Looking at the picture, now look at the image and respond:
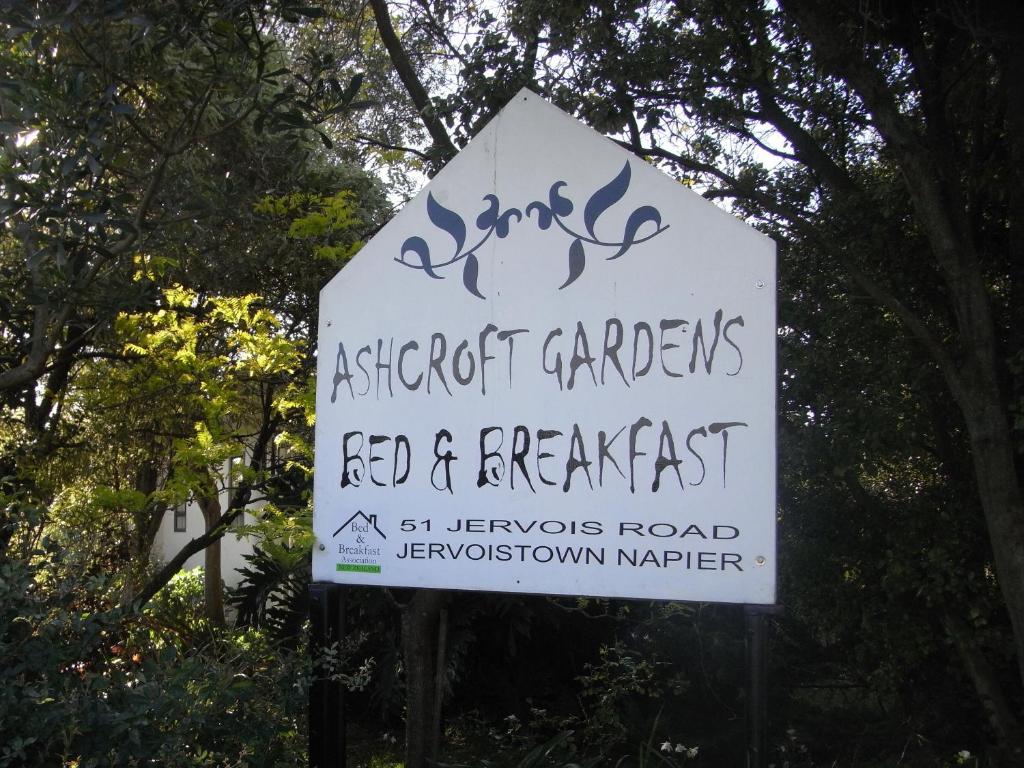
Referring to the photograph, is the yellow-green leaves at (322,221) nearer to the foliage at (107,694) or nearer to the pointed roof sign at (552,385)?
the pointed roof sign at (552,385)

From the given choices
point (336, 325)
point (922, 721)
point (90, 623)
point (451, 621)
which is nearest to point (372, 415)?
point (336, 325)

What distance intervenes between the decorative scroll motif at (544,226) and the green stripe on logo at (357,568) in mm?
981

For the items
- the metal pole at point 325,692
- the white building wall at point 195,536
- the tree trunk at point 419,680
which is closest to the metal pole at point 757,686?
the metal pole at point 325,692

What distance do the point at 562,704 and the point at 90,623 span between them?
4314 mm

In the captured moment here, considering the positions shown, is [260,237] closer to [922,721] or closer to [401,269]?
[401,269]

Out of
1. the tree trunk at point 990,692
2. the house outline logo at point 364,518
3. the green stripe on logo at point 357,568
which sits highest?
the house outline logo at point 364,518

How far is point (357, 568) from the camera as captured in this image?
10.4 ft

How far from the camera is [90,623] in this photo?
3.15m

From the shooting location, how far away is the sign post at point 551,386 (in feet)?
9.19

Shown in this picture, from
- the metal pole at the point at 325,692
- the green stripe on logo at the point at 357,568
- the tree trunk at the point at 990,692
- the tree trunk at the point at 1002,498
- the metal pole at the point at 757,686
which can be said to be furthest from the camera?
the tree trunk at the point at 990,692

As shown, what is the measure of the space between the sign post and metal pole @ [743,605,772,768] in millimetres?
80

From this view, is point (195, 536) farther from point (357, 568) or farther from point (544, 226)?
point (544, 226)

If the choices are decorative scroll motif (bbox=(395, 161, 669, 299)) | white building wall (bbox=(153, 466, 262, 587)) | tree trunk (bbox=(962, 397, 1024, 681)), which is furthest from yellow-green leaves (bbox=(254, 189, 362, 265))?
white building wall (bbox=(153, 466, 262, 587))

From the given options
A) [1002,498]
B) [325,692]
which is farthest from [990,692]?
[325,692]
